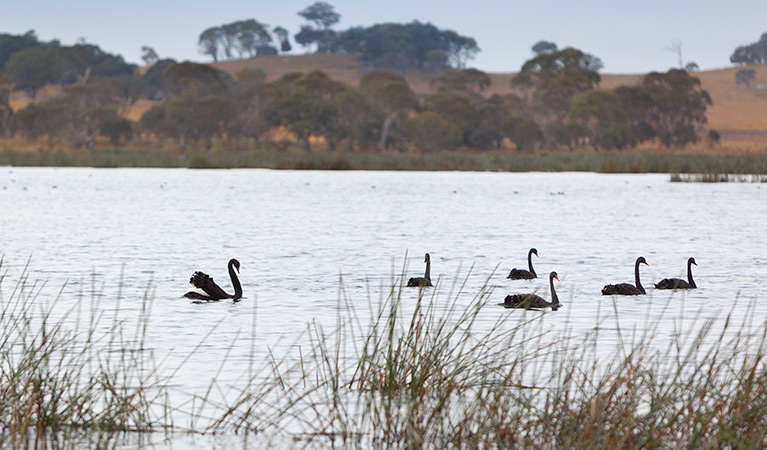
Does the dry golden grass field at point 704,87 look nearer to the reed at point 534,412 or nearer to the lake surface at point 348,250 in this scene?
the lake surface at point 348,250

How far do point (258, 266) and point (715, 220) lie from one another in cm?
1244

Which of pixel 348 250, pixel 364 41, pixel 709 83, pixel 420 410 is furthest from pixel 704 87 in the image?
pixel 420 410

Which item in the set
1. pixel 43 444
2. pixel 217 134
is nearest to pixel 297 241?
pixel 43 444

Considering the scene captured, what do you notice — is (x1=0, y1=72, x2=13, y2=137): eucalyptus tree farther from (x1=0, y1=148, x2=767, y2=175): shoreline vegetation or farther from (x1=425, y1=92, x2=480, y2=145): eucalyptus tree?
(x1=425, y1=92, x2=480, y2=145): eucalyptus tree

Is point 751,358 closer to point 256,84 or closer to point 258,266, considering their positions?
point 258,266

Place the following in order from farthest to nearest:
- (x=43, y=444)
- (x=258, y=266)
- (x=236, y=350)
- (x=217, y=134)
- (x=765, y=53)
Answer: (x=765, y=53)
(x=217, y=134)
(x=258, y=266)
(x=236, y=350)
(x=43, y=444)

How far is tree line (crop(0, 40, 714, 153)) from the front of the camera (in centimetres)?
7575

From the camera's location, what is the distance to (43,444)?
15.9 ft

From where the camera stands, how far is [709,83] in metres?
125

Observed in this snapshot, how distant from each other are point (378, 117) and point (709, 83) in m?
64.6

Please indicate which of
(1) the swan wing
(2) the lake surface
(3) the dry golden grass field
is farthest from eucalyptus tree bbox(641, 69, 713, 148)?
(1) the swan wing

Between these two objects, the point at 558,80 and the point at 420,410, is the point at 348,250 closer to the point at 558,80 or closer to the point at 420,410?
the point at 420,410

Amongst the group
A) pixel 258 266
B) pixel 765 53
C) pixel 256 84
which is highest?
pixel 765 53

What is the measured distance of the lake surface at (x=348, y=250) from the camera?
360 inches
